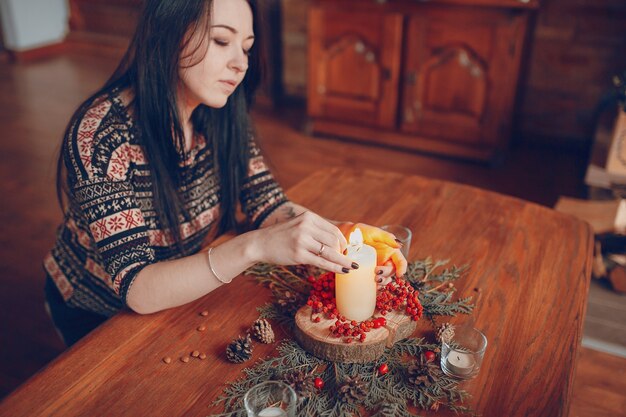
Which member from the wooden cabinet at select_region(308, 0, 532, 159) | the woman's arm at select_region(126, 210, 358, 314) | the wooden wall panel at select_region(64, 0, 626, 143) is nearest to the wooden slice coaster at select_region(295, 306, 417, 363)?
the woman's arm at select_region(126, 210, 358, 314)

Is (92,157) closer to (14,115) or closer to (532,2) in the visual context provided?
(532,2)

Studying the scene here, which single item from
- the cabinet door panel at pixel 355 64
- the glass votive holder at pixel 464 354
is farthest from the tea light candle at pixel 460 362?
the cabinet door panel at pixel 355 64

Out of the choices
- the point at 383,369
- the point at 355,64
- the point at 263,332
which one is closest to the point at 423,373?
the point at 383,369

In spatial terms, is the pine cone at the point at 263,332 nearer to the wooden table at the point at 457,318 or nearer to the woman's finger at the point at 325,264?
the wooden table at the point at 457,318

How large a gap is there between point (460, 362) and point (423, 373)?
72mm

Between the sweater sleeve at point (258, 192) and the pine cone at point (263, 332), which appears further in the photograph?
the sweater sleeve at point (258, 192)

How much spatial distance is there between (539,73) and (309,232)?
2.98m

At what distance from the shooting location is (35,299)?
2312mm

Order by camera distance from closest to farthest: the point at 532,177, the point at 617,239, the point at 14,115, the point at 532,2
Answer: the point at 617,239, the point at 532,2, the point at 532,177, the point at 14,115

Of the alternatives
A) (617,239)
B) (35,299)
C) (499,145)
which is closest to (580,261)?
(617,239)

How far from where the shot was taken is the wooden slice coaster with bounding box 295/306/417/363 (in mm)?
928

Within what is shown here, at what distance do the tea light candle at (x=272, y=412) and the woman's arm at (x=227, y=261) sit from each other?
267 mm

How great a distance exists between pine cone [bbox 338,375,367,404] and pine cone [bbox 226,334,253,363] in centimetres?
17

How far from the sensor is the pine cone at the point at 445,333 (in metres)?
0.98
